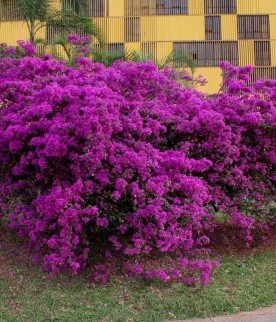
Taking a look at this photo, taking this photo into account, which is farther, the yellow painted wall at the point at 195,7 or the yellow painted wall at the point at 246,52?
the yellow painted wall at the point at 195,7

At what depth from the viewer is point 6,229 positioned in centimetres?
682

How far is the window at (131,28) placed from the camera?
26859 mm

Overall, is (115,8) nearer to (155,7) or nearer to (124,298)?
(155,7)

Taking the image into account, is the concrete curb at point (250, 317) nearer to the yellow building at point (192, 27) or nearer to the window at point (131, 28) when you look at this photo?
the yellow building at point (192, 27)

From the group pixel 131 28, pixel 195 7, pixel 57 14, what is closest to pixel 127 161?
pixel 57 14

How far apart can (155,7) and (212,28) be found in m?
3.80

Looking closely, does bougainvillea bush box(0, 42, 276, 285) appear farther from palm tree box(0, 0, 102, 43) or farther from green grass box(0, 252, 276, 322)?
palm tree box(0, 0, 102, 43)

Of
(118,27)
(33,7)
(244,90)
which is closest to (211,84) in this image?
(118,27)

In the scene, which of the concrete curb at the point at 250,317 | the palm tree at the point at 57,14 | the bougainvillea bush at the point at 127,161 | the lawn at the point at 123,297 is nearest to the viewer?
the concrete curb at the point at 250,317

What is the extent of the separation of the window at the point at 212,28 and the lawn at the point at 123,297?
76.2 ft

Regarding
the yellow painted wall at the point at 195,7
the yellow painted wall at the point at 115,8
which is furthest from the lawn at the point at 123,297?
the yellow painted wall at the point at 195,7

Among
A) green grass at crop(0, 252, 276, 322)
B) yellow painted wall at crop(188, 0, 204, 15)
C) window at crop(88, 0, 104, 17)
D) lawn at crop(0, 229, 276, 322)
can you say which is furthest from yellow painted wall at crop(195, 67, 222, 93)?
green grass at crop(0, 252, 276, 322)

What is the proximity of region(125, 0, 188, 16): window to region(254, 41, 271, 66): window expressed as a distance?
4.98 metres

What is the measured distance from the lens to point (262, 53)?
1049 inches
